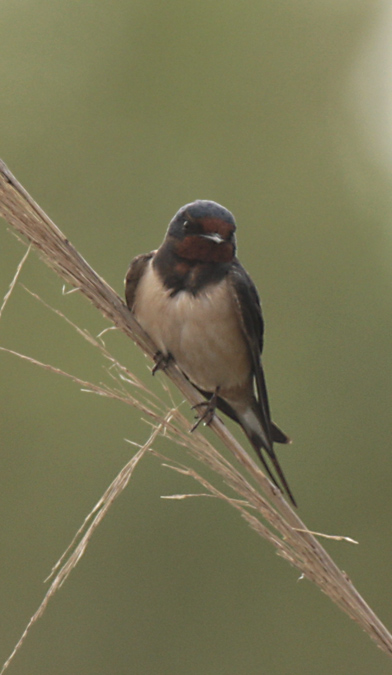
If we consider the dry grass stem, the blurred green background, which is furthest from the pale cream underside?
the blurred green background

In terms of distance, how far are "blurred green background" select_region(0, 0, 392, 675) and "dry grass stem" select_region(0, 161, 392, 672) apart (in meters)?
3.75

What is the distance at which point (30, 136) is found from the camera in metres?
11.4

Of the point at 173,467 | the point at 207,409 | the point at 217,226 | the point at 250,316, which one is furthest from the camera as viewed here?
the point at 250,316

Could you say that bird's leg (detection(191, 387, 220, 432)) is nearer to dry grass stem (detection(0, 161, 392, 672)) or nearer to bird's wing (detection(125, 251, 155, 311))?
dry grass stem (detection(0, 161, 392, 672))

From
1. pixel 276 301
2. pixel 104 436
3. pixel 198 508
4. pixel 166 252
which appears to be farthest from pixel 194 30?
pixel 166 252

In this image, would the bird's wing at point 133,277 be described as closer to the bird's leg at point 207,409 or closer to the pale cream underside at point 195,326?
the pale cream underside at point 195,326

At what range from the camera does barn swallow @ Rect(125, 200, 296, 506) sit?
3260 mm

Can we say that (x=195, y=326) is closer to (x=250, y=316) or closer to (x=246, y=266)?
(x=250, y=316)

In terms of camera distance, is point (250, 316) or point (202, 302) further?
point (250, 316)

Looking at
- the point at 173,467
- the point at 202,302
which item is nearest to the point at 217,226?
the point at 202,302

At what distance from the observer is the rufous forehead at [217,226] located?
325cm

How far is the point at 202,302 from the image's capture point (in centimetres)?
328

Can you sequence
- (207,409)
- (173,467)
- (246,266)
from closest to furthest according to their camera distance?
1. (173,467)
2. (207,409)
3. (246,266)

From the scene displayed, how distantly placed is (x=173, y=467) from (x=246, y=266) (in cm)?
737
